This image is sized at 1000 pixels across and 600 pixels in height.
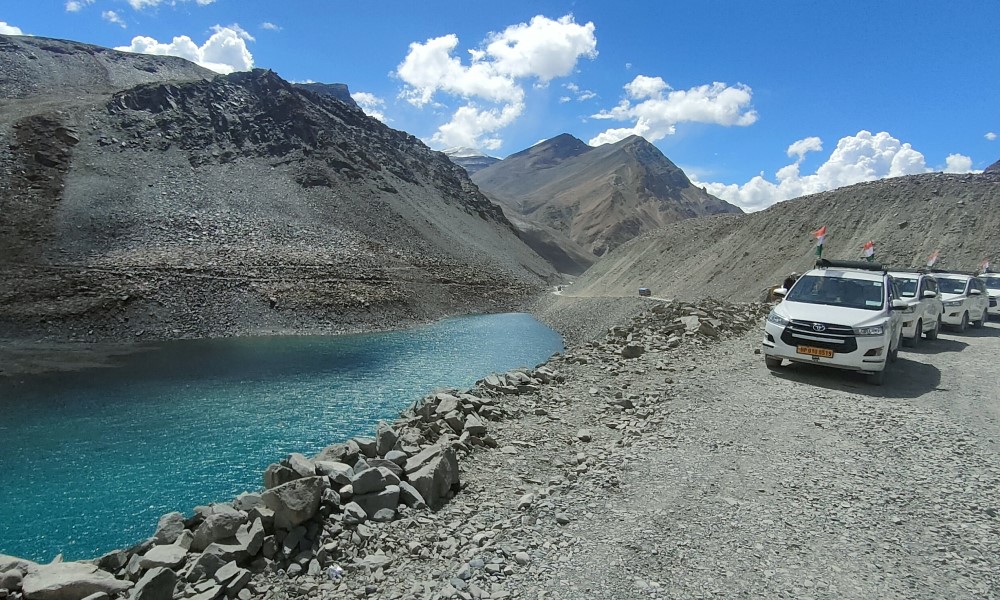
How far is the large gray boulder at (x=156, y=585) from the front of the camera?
17.2ft

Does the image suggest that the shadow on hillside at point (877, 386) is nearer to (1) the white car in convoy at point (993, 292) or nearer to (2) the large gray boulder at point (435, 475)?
(2) the large gray boulder at point (435, 475)

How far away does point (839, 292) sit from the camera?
452 inches

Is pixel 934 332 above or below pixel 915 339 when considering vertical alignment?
above

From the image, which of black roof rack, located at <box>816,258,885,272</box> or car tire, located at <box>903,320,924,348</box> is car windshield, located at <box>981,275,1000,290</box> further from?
black roof rack, located at <box>816,258,885,272</box>

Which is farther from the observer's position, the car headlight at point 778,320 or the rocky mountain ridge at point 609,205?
the rocky mountain ridge at point 609,205

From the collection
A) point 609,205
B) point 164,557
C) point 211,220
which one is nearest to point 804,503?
point 164,557

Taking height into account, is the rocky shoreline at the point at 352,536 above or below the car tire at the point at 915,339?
below

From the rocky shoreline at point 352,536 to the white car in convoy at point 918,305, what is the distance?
1084 centimetres

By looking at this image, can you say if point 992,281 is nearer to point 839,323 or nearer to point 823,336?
point 839,323

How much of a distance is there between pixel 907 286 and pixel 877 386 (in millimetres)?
7006

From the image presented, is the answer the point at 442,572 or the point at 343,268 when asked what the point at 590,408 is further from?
the point at 343,268

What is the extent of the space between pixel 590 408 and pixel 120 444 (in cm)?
1265

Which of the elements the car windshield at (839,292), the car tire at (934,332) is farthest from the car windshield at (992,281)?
the car windshield at (839,292)

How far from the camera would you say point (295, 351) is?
2855 cm
